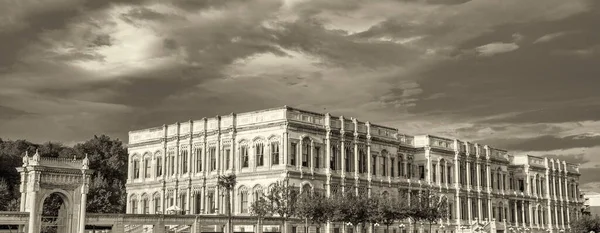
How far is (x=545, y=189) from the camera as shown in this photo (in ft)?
331

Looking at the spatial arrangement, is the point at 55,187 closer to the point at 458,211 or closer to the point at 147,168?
the point at 147,168

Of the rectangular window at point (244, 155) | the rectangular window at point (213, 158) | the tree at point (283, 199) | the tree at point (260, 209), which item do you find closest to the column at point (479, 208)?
the tree at point (283, 199)

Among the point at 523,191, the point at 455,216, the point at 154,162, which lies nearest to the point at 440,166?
the point at 455,216

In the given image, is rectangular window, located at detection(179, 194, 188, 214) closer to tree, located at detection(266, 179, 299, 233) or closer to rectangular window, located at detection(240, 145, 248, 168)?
rectangular window, located at detection(240, 145, 248, 168)

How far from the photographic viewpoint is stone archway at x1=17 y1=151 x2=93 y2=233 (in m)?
43.5

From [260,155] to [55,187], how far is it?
965 inches

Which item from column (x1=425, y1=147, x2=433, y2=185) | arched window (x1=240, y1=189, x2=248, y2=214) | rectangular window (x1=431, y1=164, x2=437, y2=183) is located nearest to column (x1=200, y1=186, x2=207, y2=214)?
arched window (x1=240, y1=189, x2=248, y2=214)

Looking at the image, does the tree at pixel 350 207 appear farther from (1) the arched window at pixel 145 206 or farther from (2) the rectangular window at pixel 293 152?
(1) the arched window at pixel 145 206

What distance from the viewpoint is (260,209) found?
6016 cm

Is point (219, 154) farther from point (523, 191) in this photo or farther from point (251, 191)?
point (523, 191)

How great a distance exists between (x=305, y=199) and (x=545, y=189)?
52036 mm

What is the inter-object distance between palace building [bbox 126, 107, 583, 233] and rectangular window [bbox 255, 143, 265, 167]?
0.29 ft

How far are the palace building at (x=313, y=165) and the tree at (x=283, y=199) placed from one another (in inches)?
60.8

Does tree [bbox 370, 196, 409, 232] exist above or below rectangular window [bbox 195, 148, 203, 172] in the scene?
below
